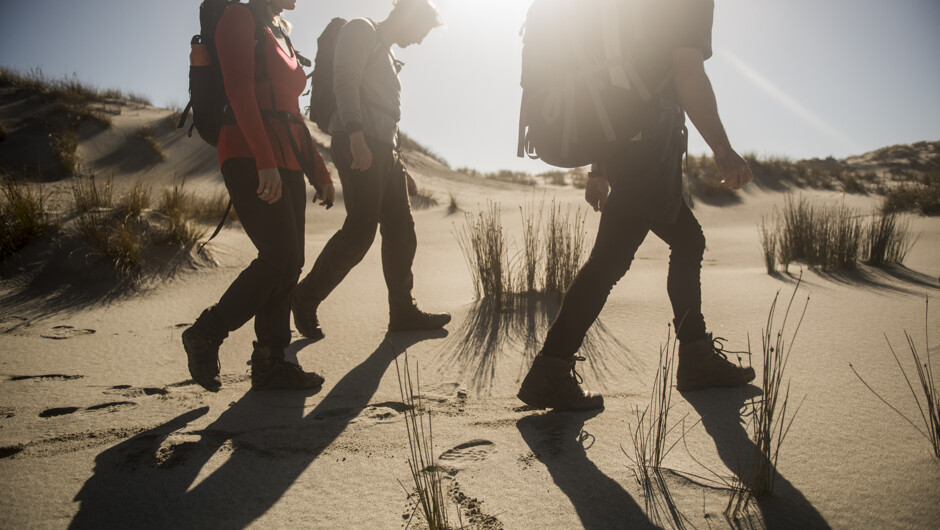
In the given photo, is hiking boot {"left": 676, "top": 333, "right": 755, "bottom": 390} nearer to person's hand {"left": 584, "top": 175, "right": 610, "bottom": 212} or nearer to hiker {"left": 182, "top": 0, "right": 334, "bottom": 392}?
person's hand {"left": 584, "top": 175, "right": 610, "bottom": 212}

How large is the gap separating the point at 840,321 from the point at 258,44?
2.94 metres

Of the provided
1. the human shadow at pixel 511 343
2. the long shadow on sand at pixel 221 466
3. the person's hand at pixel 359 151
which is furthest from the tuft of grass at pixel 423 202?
the long shadow on sand at pixel 221 466

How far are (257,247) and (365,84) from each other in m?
0.98

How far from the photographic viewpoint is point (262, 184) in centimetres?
190

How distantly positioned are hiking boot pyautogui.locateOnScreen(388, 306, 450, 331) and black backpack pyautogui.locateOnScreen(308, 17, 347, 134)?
102cm

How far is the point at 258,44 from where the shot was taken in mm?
1950

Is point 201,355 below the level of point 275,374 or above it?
above

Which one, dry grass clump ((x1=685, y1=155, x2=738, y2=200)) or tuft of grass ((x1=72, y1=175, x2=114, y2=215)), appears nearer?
tuft of grass ((x1=72, y1=175, x2=114, y2=215))

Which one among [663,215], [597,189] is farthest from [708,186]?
[663,215]

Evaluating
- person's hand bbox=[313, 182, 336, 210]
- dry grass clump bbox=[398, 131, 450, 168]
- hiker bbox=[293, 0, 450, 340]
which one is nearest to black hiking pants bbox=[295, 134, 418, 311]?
hiker bbox=[293, 0, 450, 340]

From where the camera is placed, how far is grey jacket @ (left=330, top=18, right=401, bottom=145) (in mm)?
2396

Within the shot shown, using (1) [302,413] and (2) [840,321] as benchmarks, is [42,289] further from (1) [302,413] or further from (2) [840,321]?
(2) [840,321]

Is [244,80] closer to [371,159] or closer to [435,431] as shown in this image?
[371,159]

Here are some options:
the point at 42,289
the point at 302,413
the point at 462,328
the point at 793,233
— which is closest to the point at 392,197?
the point at 462,328
